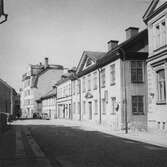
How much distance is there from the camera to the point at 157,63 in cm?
1906

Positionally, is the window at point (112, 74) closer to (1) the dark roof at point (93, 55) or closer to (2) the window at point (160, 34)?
(1) the dark roof at point (93, 55)

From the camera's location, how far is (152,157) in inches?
398

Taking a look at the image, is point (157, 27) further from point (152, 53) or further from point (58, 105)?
point (58, 105)

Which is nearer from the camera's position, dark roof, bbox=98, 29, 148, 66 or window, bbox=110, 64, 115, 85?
dark roof, bbox=98, 29, 148, 66

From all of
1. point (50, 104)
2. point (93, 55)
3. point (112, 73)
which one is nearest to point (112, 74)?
point (112, 73)

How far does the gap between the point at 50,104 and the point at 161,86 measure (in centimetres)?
4475

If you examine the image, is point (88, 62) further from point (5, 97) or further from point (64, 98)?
point (64, 98)

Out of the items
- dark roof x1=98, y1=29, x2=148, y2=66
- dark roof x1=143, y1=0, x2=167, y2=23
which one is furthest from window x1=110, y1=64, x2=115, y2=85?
dark roof x1=143, y1=0, x2=167, y2=23

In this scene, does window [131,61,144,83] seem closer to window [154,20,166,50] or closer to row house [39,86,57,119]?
window [154,20,166,50]

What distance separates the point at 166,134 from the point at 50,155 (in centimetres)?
965

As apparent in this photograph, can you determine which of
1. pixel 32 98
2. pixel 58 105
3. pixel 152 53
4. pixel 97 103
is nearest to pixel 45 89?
pixel 32 98

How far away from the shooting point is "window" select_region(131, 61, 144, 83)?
2625 cm

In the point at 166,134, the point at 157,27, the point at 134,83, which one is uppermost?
the point at 157,27

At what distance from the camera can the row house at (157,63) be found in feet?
60.4
